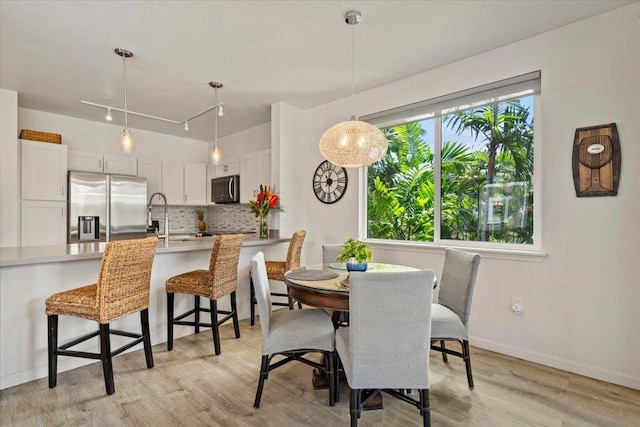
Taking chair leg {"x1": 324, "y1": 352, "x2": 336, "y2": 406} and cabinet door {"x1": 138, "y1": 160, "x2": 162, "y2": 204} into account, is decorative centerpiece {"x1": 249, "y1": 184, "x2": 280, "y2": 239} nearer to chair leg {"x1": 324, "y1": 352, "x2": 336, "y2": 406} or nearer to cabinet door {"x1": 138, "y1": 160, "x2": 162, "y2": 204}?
chair leg {"x1": 324, "y1": 352, "x2": 336, "y2": 406}

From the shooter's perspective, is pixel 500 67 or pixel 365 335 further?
pixel 500 67

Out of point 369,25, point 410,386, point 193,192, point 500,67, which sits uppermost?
point 369,25

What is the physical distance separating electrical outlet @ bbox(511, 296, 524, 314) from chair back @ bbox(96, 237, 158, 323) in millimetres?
2919

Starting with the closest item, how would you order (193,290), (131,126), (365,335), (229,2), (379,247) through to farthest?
(365,335), (229,2), (193,290), (379,247), (131,126)

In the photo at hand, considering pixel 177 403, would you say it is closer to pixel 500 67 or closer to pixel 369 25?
pixel 369 25

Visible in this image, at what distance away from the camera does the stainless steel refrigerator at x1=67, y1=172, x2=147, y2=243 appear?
168 inches

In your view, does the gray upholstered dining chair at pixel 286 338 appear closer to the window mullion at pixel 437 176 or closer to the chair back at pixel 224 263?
the chair back at pixel 224 263

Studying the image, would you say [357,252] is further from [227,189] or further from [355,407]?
[227,189]

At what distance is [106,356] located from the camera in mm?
2105

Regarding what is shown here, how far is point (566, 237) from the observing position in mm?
2500

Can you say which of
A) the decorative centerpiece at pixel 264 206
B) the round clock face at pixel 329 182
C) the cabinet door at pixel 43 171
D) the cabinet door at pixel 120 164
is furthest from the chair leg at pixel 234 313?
the cabinet door at pixel 120 164

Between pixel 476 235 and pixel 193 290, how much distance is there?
2638mm

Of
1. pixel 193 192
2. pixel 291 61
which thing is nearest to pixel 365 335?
pixel 291 61

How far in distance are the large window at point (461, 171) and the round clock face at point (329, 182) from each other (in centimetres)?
33
